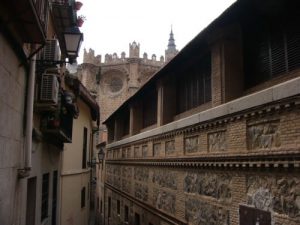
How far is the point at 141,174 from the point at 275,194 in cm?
904

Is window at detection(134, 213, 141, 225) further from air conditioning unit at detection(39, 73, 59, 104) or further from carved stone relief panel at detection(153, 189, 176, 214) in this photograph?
air conditioning unit at detection(39, 73, 59, 104)

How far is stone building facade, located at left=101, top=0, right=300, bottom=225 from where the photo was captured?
19.6 feet

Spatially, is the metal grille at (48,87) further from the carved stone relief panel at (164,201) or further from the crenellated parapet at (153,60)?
the crenellated parapet at (153,60)

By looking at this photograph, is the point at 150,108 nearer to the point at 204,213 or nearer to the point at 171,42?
the point at 204,213

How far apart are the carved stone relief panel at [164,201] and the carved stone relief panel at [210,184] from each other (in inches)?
44.9

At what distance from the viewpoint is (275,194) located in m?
6.05

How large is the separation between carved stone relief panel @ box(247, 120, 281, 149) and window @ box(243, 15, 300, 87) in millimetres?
1157

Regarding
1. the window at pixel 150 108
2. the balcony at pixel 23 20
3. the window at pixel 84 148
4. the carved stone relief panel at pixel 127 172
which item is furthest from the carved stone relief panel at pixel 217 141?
the window at pixel 84 148

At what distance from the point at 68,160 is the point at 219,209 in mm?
8550

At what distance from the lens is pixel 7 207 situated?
590 cm

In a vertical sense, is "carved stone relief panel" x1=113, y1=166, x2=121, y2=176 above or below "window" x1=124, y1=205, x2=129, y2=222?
above

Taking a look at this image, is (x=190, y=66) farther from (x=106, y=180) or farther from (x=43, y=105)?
(x=106, y=180)

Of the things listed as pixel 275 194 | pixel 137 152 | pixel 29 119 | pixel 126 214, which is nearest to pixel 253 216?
pixel 275 194

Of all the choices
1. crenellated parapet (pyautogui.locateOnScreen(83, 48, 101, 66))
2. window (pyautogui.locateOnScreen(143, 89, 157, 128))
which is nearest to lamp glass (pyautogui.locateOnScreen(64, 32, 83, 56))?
window (pyautogui.locateOnScreen(143, 89, 157, 128))
